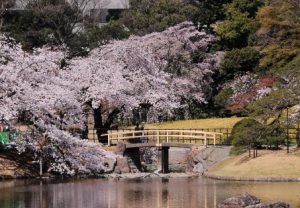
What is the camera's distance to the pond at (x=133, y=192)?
102 feet

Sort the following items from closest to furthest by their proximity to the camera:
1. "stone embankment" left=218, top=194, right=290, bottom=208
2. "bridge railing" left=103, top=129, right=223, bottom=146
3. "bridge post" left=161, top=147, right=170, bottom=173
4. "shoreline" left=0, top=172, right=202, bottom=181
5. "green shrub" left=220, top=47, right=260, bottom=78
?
"stone embankment" left=218, top=194, right=290, bottom=208 → "shoreline" left=0, top=172, right=202, bottom=181 → "bridge post" left=161, top=147, right=170, bottom=173 → "bridge railing" left=103, top=129, right=223, bottom=146 → "green shrub" left=220, top=47, right=260, bottom=78

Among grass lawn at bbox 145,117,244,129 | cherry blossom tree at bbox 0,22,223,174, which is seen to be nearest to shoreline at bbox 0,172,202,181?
cherry blossom tree at bbox 0,22,223,174

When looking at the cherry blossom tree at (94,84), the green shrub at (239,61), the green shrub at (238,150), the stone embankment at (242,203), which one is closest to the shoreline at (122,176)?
the cherry blossom tree at (94,84)

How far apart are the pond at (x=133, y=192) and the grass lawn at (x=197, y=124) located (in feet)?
60.8

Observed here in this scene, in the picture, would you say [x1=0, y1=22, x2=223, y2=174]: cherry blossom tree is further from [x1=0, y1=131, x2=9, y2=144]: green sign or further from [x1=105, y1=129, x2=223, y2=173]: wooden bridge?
[x1=105, y1=129, x2=223, y2=173]: wooden bridge

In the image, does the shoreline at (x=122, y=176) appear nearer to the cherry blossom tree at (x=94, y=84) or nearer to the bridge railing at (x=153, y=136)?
the cherry blossom tree at (x=94, y=84)

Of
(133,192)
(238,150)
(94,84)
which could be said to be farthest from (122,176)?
(94,84)

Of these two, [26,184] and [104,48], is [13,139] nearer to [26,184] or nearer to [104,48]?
[26,184]

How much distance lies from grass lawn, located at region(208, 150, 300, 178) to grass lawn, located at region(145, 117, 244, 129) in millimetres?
16299

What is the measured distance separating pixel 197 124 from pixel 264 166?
20.6m

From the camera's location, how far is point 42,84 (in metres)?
42.5

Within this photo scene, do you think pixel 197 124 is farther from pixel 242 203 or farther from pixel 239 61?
pixel 242 203

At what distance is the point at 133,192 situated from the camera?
35.3 m

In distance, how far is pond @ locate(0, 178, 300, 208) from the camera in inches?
1230
